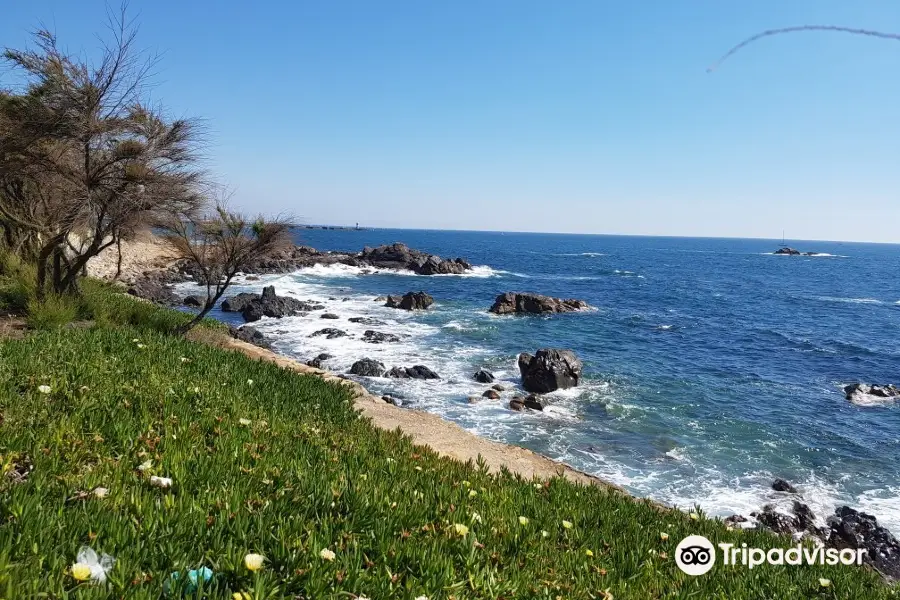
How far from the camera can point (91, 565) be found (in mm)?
2738

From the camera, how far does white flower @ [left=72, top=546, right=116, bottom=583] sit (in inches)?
101

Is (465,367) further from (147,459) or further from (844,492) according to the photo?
(147,459)

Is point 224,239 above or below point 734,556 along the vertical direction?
above

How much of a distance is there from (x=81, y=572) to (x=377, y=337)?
27.2 meters

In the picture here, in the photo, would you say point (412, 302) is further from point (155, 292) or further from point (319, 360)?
point (155, 292)

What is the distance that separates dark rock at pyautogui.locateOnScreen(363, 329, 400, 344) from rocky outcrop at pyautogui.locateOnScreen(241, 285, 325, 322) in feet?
30.3

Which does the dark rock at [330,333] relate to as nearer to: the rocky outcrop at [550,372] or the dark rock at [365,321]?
the dark rock at [365,321]

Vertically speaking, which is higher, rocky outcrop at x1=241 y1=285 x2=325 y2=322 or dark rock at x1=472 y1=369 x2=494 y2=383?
rocky outcrop at x1=241 y1=285 x2=325 y2=322

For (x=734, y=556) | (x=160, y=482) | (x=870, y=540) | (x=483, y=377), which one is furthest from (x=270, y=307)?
(x=734, y=556)

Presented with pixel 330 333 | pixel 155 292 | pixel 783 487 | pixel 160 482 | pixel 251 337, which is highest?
pixel 160 482

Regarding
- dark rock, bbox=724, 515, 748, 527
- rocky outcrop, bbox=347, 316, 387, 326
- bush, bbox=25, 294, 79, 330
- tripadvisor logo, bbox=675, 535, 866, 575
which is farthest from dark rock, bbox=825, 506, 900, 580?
rocky outcrop, bbox=347, 316, 387, 326

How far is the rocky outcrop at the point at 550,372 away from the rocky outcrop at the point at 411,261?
1869 inches

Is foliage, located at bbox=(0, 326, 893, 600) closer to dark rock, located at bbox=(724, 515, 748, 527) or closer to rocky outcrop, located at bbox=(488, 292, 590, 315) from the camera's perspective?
dark rock, located at bbox=(724, 515, 748, 527)

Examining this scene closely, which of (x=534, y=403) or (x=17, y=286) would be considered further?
(x=534, y=403)
